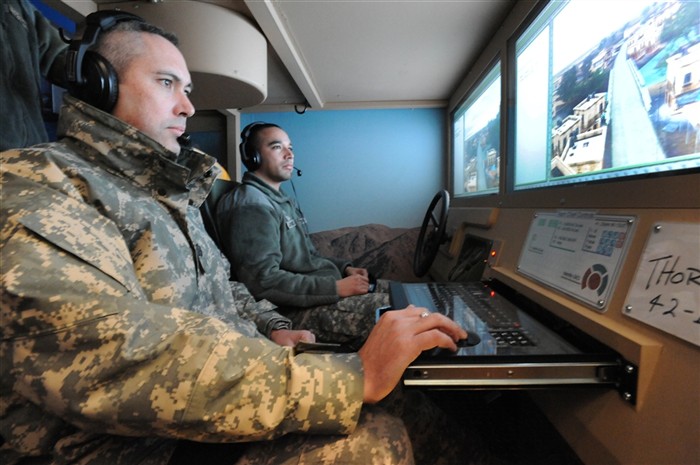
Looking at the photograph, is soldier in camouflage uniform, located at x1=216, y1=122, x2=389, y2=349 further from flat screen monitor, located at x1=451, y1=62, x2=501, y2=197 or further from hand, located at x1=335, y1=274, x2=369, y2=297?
flat screen monitor, located at x1=451, y1=62, x2=501, y2=197

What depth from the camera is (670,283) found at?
623 mm

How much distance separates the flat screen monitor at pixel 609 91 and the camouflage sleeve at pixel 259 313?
1.01 m

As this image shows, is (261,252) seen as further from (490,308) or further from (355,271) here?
→ (490,308)

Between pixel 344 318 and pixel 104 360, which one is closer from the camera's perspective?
pixel 104 360

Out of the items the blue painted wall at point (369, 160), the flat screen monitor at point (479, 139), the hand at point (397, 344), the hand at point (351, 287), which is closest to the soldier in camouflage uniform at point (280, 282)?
the hand at point (351, 287)

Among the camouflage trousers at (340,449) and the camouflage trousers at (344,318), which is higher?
the camouflage trousers at (340,449)

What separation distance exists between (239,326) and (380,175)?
7.19 ft

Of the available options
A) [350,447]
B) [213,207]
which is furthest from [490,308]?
[213,207]

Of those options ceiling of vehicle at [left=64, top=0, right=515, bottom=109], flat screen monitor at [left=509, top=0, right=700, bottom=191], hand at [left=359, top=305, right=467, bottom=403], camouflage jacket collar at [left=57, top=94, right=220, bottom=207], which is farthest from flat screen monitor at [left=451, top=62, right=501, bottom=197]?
camouflage jacket collar at [left=57, top=94, right=220, bottom=207]

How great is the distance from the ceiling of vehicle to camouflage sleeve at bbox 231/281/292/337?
1149 mm

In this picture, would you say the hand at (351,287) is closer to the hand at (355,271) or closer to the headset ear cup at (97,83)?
the hand at (355,271)

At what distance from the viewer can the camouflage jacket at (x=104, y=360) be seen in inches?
19.0

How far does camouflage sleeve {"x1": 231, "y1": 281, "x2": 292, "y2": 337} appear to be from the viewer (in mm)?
1240

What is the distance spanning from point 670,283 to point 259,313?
110cm
